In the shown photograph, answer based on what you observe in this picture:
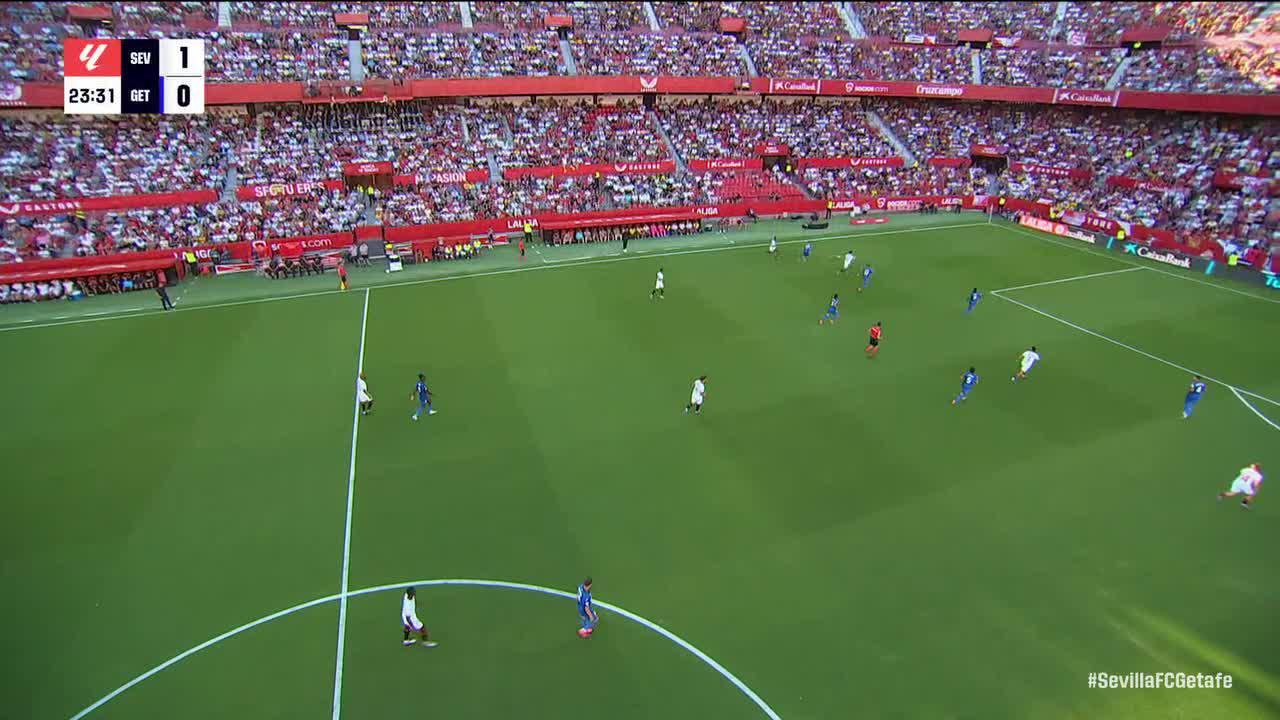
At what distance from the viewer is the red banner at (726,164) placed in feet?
149

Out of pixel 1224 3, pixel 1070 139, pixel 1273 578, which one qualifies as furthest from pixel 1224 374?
pixel 1224 3

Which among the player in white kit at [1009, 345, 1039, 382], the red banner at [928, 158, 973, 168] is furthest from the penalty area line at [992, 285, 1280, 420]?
the red banner at [928, 158, 973, 168]

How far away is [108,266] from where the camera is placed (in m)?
28.9

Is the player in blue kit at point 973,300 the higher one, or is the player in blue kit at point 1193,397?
the player in blue kit at point 973,300

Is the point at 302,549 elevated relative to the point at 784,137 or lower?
lower

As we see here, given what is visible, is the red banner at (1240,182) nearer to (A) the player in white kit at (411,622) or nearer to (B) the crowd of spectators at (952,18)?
(B) the crowd of spectators at (952,18)

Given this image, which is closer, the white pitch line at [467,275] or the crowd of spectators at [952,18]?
the white pitch line at [467,275]

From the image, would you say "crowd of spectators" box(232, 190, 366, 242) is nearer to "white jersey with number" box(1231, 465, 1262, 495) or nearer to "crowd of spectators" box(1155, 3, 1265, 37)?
"white jersey with number" box(1231, 465, 1262, 495)

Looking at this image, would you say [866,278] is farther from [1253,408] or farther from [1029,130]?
[1029,130]

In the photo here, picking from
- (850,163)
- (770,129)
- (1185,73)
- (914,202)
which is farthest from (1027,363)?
(1185,73)

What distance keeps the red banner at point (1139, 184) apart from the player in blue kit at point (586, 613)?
49.8 metres

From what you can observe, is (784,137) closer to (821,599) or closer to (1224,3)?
(1224,3)

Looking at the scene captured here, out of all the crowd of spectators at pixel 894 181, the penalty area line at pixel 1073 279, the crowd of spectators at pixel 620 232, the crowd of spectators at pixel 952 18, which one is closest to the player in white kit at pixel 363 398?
the crowd of spectators at pixel 620 232

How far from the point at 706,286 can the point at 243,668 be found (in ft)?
77.7
